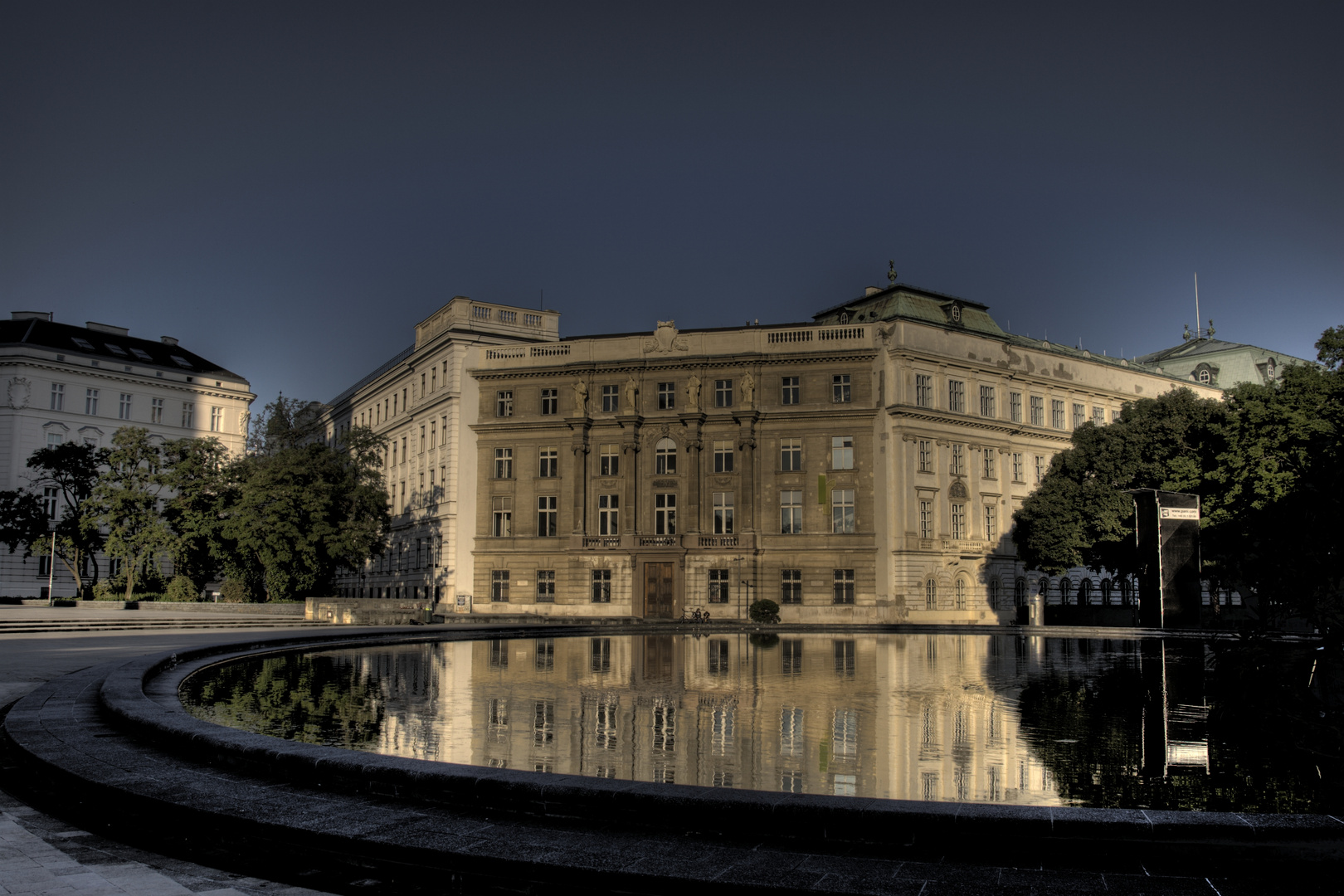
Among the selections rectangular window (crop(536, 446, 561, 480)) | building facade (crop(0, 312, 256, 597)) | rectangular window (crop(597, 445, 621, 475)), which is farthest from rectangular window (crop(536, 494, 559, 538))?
building facade (crop(0, 312, 256, 597))

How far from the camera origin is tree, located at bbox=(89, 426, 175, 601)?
166ft

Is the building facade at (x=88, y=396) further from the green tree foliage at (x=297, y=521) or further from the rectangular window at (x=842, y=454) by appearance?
the rectangular window at (x=842, y=454)

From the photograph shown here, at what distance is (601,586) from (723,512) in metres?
8.54

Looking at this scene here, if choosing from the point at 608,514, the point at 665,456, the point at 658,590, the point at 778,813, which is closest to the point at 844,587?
the point at 658,590

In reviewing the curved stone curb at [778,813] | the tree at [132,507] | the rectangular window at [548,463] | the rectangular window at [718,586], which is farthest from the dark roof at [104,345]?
the curved stone curb at [778,813]

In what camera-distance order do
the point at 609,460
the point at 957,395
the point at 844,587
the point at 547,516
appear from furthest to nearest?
the point at 957,395, the point at 547,516, the point at 609,460, the point at 844,587

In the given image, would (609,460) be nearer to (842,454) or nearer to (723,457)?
(723,457)

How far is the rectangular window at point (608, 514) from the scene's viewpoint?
59.7 m

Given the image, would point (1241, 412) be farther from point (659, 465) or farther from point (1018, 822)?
point (1018, 822)

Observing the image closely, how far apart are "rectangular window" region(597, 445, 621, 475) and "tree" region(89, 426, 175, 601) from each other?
23.8m

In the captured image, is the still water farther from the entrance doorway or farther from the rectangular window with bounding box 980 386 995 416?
the rectangular window with bounding box 980 386 995 416

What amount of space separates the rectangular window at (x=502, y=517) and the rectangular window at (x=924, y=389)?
26039mm

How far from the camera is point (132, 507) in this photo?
171 ft

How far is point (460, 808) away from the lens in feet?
24.3
